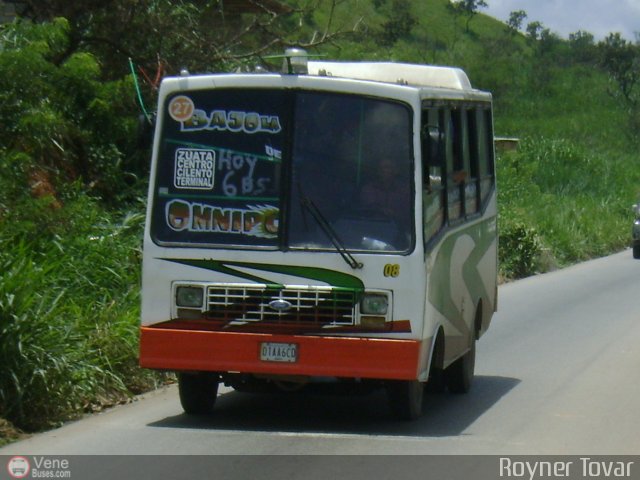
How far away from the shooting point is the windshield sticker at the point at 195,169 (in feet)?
30.3

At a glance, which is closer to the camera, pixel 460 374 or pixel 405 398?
pixel 405 398

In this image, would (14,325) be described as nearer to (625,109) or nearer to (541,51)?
(625,109)

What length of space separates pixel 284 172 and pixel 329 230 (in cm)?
55

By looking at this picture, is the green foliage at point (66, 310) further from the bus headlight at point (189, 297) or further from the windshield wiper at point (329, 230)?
the windshield wiper at point (329, 230)

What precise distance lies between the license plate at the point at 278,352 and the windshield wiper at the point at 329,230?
70cm

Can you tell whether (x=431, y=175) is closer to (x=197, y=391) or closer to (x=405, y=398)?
(x=405, y=398)

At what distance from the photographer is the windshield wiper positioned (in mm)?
8852

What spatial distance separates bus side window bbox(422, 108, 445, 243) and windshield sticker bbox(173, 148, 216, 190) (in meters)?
1.53

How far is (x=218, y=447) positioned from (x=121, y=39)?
10.7 m

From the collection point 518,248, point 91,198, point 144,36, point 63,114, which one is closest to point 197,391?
point 91,198

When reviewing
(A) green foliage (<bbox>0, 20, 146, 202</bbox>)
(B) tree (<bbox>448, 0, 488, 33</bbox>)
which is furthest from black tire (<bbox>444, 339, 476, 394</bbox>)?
(B) tree (<bbox>448, 0, 488, 33</bbox>)

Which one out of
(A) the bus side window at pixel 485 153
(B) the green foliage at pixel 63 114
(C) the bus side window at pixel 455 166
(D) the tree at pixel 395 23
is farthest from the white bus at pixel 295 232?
(D) the tree at pixel 395 23

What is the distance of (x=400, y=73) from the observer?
11492 mm

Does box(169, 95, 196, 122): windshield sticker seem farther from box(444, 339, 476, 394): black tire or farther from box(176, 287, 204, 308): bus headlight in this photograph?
box(444, 339, 476, 394): black tire
